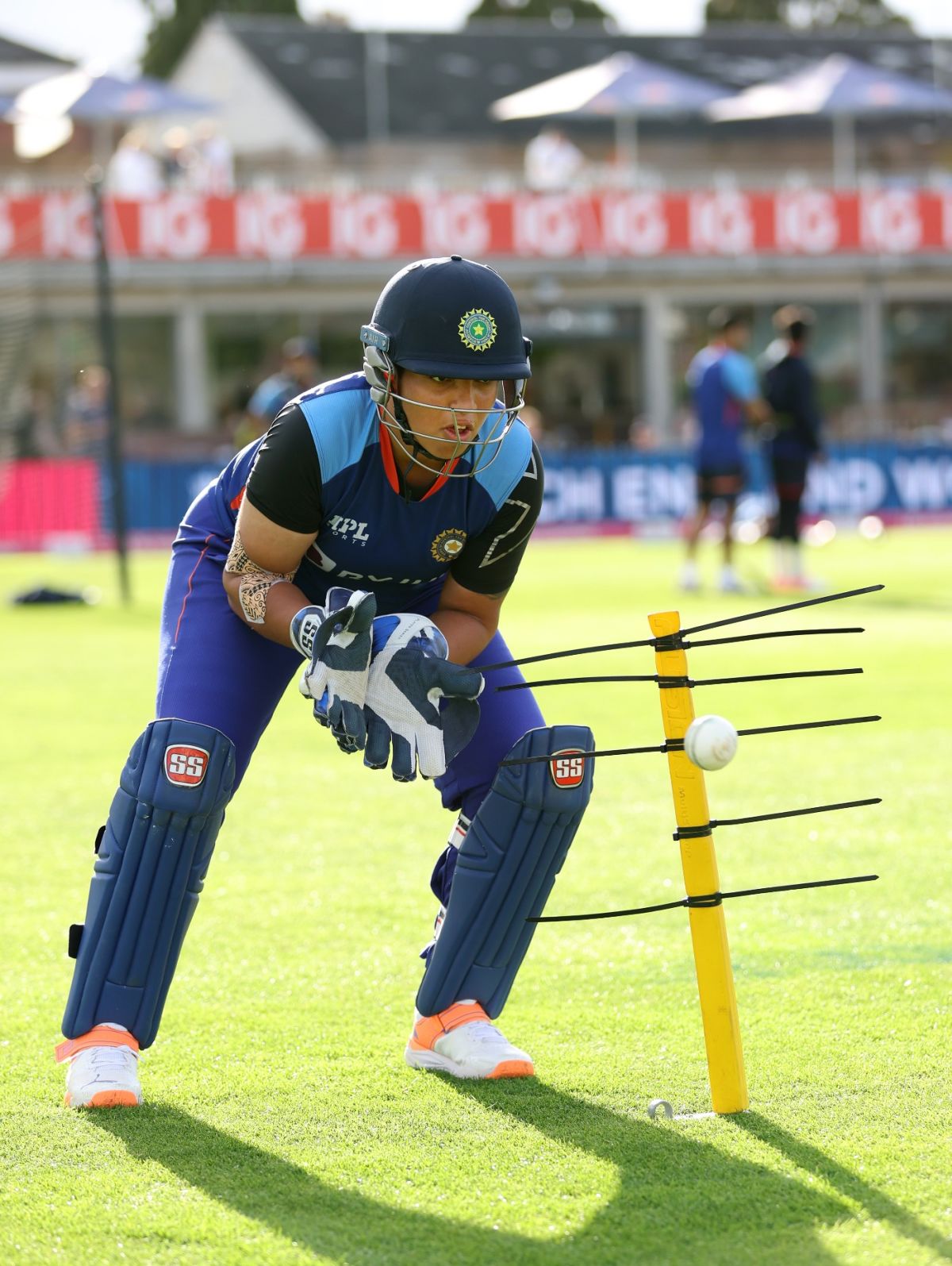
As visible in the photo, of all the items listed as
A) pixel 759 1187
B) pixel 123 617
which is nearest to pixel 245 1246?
pixel 759 1187

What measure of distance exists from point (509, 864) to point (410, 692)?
0.54 metres

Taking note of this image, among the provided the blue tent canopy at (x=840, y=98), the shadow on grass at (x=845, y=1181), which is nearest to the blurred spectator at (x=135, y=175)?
the blue tent canopy at (x=840, y=98)

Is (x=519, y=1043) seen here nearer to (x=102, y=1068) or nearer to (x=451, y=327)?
(x=102, y=1068)

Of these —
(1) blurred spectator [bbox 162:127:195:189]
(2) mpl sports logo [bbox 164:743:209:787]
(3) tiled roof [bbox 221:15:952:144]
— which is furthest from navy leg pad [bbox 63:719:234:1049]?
(3) tiled roof [bbox 221:15:952:144]

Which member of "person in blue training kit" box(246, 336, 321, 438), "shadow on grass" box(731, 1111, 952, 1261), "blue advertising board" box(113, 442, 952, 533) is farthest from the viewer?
"blue advertising board" box(113, 442, 952, 533)

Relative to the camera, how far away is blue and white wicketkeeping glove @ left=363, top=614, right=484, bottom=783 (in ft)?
11.8

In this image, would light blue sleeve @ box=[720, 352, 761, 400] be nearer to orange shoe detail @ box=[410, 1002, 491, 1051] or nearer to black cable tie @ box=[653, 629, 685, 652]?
orange shoe detail @ box=[410, 1002, 491, 1051]

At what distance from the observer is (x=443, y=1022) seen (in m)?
4.04

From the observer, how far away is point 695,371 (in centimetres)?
1478

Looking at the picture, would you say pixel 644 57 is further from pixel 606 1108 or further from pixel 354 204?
pixel 606 1108

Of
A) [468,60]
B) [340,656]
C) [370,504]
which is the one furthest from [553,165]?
[340,656]

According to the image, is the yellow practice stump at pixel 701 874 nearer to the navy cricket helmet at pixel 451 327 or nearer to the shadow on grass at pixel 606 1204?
the shadow on grass at pixel 606 1204

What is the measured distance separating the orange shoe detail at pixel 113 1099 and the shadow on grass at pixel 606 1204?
1.2 inches

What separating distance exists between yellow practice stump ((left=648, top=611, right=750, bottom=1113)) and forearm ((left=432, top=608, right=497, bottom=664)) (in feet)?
1.81
